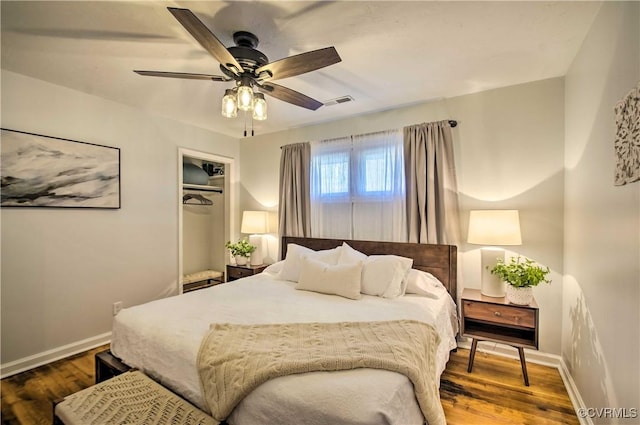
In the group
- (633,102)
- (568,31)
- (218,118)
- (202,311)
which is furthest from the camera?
(218,118)

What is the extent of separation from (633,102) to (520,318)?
1709 millimetres

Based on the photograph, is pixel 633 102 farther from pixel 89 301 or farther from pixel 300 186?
pixel 89 301

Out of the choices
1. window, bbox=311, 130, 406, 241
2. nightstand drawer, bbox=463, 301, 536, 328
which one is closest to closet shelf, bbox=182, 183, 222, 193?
window, bbox=311, 130, 406, 241

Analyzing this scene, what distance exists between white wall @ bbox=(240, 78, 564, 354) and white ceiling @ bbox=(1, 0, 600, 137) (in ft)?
0.59

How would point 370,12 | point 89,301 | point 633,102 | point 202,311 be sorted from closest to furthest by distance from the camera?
point 633,102 → point 370,12 → point 202,311 → point 89,301

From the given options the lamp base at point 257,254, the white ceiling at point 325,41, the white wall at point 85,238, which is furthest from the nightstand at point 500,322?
the white wall at point 85,238

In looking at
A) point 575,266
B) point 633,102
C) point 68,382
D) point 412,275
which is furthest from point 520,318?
point 68,382

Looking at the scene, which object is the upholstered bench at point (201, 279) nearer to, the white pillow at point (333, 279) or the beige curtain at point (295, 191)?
the beige curtain at point (295, 191)

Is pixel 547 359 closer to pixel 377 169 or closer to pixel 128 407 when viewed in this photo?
pixel 377 169

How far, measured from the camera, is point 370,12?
1.75 meters

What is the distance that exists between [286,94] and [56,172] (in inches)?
93.9

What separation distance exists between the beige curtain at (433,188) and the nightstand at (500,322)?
67 centimetres

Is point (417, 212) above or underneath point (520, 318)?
above

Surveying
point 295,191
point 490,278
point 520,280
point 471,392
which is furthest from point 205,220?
point 520,280
